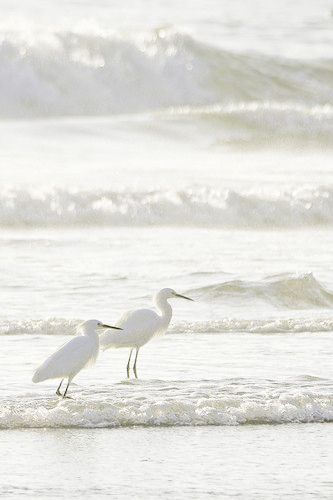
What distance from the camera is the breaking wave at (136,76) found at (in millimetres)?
23953

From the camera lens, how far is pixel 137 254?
13414mm

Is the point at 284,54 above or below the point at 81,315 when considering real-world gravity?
A: above

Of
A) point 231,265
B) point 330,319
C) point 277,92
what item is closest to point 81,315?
point 330,319

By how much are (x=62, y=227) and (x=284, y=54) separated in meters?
12.0

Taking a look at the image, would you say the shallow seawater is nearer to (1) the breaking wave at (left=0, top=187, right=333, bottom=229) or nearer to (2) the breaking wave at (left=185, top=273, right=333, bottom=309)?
(2) the breaking wave at (left=185, top=273, right=333, bottom=309)

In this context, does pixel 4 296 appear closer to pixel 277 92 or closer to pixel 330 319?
pixel 330 319

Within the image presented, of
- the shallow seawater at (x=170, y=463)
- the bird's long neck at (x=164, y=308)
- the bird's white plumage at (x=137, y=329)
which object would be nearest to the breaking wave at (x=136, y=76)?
the bird's long neck at (x=164, y=308)

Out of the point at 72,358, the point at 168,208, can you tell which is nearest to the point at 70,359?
the point at 72,358

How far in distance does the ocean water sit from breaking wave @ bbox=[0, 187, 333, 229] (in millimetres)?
34

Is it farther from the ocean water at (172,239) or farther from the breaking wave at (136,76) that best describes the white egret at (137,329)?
the breaking wave at (136,76)

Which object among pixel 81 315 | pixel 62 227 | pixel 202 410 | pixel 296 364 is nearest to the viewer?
pixel 202 410

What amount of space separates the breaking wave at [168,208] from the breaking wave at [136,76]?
6417mm

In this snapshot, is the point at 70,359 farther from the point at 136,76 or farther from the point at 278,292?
the point at 136,76

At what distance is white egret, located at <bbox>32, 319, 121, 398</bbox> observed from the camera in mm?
7289
